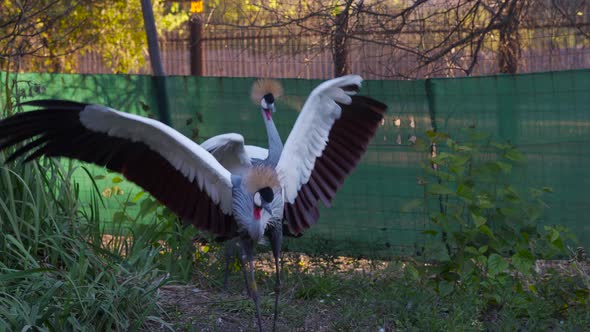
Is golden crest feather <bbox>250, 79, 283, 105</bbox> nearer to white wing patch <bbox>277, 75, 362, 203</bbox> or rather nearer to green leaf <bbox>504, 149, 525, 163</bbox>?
white wing patch <bbox>277, 75, 362, 203</bbox>

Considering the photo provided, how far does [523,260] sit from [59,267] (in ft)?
9.30

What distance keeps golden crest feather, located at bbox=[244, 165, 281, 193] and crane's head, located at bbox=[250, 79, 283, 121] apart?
→ 41.7 inches

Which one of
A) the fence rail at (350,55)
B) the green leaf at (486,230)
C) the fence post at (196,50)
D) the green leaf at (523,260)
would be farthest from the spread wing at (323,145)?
the fence post at (196,50)

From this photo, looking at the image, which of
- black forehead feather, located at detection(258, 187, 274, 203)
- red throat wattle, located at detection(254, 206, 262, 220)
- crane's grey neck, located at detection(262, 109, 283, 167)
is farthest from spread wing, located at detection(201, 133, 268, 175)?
black forehead feather, located at detection(258, 187, 274, 203)

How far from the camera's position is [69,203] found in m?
5.23

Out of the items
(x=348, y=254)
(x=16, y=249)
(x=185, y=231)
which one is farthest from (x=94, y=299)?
(x=348, y=254)

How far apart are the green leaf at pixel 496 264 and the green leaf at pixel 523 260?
0.26 feet

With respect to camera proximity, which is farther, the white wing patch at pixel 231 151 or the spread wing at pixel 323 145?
the white wing patch at pixel 231 151

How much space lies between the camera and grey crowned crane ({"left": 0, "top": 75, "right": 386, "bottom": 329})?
4.61 metres

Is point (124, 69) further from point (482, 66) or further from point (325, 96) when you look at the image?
point (325, 96)

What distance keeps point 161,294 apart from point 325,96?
165 cm

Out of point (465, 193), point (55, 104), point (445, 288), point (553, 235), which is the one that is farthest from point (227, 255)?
point (553, 235)

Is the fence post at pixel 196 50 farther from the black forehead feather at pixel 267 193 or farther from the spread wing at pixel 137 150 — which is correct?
the black forehead feather at pixel 267 193

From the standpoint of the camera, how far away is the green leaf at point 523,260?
5.16 meters
